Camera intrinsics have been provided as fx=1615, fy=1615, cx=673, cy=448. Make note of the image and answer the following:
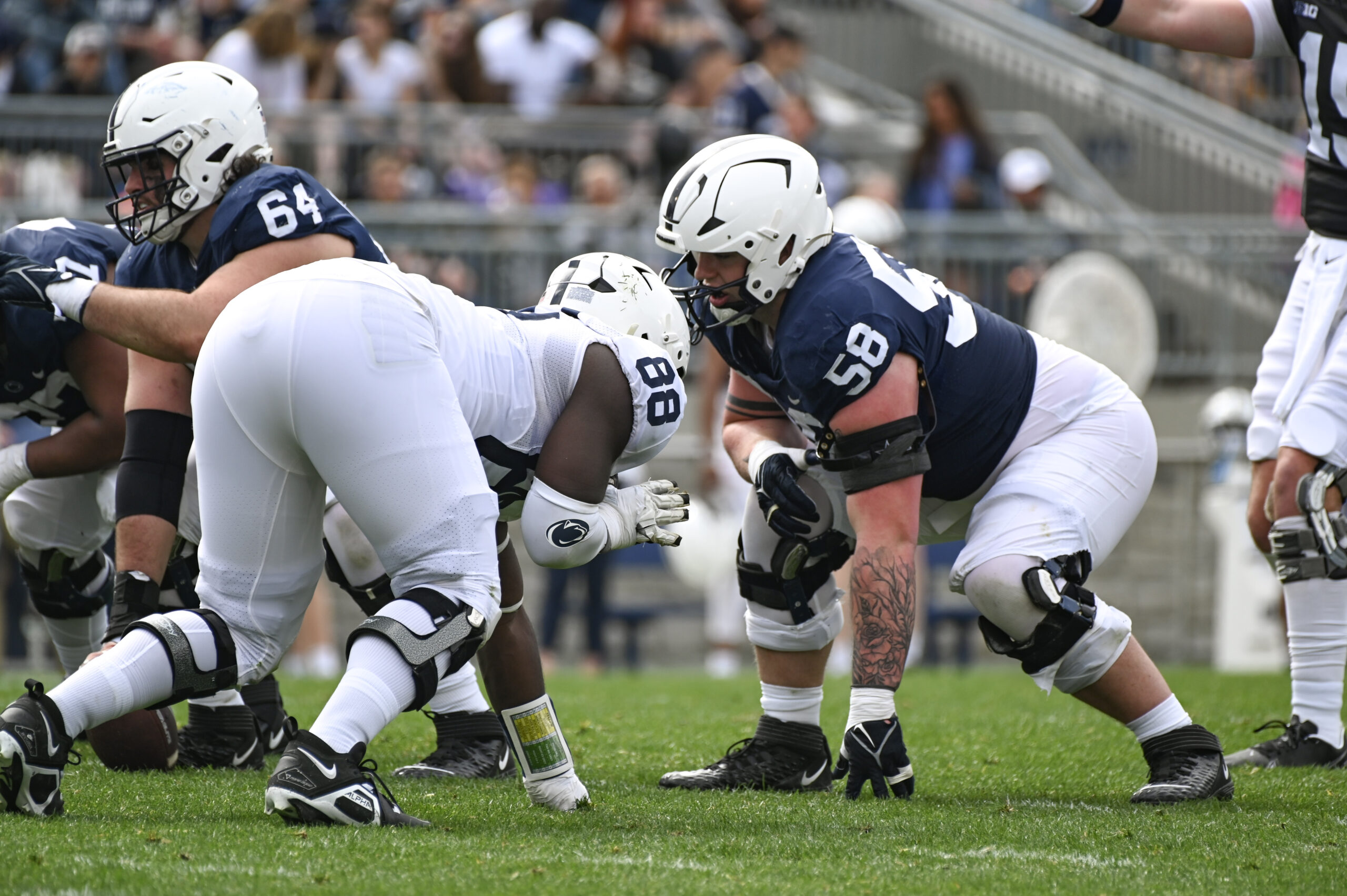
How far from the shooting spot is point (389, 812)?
342 cm

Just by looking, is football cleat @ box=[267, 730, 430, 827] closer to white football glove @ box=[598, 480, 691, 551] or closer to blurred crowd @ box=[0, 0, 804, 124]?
white football glove @ box=[598, 480, 691, 551]

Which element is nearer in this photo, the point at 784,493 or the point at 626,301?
the point at 626,301

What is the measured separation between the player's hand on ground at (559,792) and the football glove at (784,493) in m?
0.86

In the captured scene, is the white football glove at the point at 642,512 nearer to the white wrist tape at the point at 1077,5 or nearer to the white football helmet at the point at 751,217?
the white football helmet at the point at 751,217

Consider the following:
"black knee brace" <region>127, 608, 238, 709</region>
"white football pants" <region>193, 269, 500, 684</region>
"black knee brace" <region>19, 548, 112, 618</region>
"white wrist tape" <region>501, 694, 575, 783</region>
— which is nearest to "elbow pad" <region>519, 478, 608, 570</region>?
"white football pants" <region>193, 269, 500, 684</region>

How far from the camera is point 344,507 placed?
3344mm

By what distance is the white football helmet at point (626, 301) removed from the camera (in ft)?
12.9

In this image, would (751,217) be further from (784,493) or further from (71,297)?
(71,297)

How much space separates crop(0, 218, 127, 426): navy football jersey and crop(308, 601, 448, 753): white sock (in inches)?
68.5

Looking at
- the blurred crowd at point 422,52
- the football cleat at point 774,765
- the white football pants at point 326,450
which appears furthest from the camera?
the blurred crowd at point 422,52

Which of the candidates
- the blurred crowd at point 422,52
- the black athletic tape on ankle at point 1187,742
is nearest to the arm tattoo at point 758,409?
the black athletic tape on ankle at point 1187,742

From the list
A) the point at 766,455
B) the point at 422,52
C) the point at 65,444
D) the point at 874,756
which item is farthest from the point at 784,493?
the point at 422,52

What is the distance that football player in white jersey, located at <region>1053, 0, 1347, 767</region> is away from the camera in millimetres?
4668

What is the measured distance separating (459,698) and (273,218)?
1.47m
